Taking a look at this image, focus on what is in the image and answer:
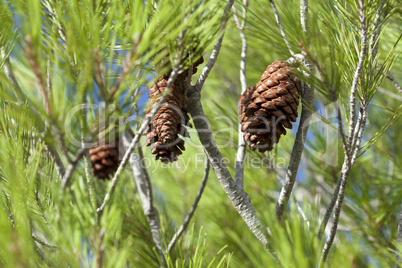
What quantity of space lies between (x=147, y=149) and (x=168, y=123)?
0.59m

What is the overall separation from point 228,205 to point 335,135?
1.28 ft

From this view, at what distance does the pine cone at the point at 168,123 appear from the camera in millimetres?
609

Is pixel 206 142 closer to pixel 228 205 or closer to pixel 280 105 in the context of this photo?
pixel 280 105

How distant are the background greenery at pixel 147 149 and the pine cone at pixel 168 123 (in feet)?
0.21

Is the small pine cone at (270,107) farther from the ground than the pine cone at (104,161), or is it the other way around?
the small pine cone at (270,107)

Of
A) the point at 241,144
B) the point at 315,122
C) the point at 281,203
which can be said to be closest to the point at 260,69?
the point at 315,122

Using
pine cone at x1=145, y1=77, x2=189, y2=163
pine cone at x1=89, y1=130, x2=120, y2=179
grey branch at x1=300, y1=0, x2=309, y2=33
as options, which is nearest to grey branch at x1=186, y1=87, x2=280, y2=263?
pine cone at x1=145, y1=77, x2=189, y2=163

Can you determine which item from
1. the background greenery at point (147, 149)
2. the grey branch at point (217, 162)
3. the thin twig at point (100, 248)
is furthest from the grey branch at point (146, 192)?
the thin twig at point (100, 248)

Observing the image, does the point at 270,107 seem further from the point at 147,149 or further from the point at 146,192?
the point at 147,149

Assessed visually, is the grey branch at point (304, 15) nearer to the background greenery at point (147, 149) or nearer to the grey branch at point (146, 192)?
the background greenery at point (147, 149)

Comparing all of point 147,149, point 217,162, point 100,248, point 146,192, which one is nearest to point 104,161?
point 146,192

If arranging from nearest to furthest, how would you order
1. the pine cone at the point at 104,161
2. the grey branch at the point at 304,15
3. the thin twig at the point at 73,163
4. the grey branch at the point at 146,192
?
the thin twig at the point at 73,163 → the grey branch at the point at 304,15 → the grey branch at the point at 146,192 → the pine cone at the point at 104,161

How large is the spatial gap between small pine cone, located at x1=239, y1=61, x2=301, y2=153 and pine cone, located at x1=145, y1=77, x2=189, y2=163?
113 mm

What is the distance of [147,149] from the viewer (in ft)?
4.02
